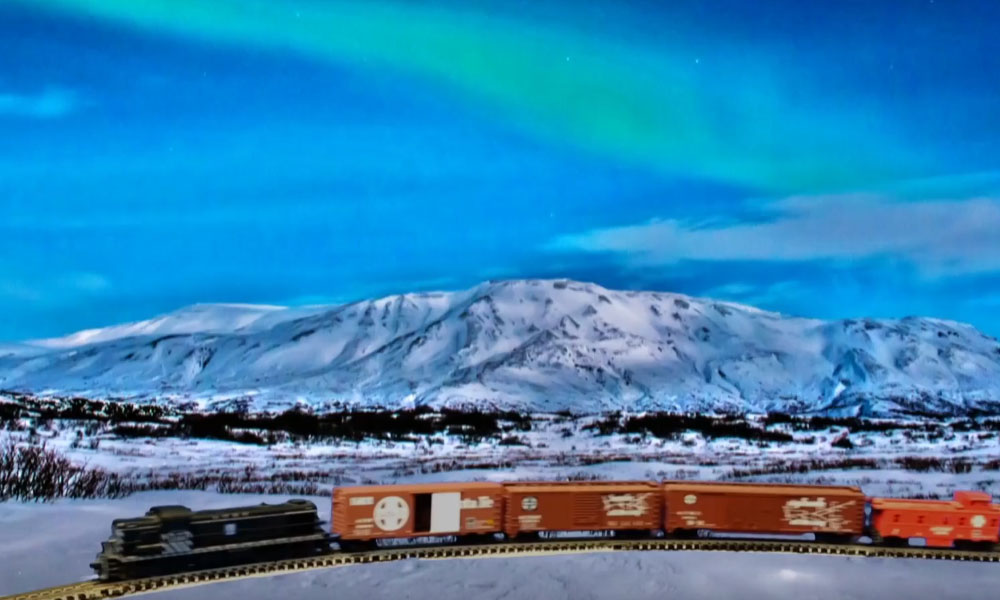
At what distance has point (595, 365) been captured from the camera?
168000mm

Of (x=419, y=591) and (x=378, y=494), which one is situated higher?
(x=378, y=494)

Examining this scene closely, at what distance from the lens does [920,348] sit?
182m

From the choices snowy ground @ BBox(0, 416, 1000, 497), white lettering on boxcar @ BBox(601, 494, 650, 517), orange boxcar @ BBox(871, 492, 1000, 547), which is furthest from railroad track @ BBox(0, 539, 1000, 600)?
snowy ground @ BBox(0, 416, 1000, 497)

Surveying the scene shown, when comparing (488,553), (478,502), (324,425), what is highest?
(324,425)

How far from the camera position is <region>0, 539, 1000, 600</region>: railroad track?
28.6m

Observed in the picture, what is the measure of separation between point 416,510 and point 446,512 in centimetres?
108

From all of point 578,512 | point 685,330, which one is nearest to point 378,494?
point 578,512

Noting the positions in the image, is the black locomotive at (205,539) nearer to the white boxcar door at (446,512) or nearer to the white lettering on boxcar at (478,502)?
the white boxcar door at (446,512)

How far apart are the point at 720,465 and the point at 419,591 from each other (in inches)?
1283

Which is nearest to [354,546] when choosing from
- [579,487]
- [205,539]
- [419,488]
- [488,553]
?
[419,488]

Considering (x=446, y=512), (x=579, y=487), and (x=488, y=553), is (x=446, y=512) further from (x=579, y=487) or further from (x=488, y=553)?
(x=579, y=487)

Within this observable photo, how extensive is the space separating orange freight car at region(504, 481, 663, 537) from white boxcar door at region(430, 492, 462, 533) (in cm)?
187

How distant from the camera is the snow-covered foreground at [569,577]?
93.1ft

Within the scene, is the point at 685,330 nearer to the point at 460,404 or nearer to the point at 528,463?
the point at 460,404
